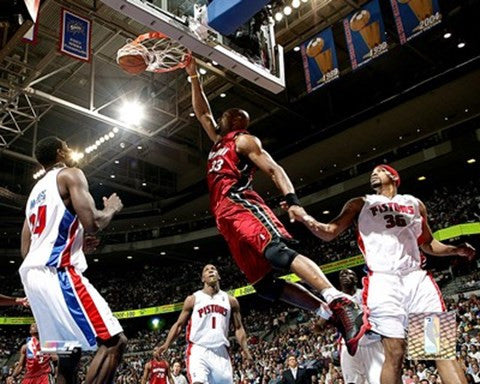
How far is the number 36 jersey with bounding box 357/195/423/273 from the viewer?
4.24 metres

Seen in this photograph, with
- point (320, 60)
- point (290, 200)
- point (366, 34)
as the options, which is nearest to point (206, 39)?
point (290, 200)

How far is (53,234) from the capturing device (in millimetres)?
3273

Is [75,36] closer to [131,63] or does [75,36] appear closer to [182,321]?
[131,63]

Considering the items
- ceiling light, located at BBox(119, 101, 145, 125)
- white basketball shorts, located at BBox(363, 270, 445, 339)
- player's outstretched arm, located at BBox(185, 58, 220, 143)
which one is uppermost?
ceiling light, located at BBox(119, 101, 145, 125)

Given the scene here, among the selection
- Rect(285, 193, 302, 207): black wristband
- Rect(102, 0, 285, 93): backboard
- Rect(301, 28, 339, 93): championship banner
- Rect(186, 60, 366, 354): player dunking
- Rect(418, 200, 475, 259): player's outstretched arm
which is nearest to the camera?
Rect(186, 60, 366, 354): player dunking

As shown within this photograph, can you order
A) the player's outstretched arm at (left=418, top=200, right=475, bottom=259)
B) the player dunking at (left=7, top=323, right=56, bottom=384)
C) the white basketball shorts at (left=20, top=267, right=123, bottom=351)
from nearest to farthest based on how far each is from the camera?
the white basketball shorts at (left=20, top=267, right=123, bottom=351)
the player's outstretched arm at (left=418, top=200, right=475, bottom=259)
the player dunking at (left=7, top=323, right=56, bottom=384)

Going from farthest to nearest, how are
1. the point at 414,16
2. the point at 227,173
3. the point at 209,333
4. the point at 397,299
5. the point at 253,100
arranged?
the point at 253,100
the point at 414,16
the point at 209,333
the point at 227,173
the point at 397,299

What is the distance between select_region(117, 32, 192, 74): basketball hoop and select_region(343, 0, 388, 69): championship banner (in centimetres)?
712

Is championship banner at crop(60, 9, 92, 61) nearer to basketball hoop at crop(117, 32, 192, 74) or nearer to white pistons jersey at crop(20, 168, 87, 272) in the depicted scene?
basketball hoop at crop(117, 32, 192, 74)

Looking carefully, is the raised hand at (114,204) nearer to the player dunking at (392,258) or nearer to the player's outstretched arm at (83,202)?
the player's outstretched arm at (83,202)

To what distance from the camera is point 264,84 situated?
6.84 meters

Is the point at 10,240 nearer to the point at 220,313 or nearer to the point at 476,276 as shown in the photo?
the point at 476,276

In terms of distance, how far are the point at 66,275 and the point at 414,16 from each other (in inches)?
433

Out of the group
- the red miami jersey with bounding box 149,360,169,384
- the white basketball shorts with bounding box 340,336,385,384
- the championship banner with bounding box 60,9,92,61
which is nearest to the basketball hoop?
the white basketball shorts with bounding box 340,336,385,384
